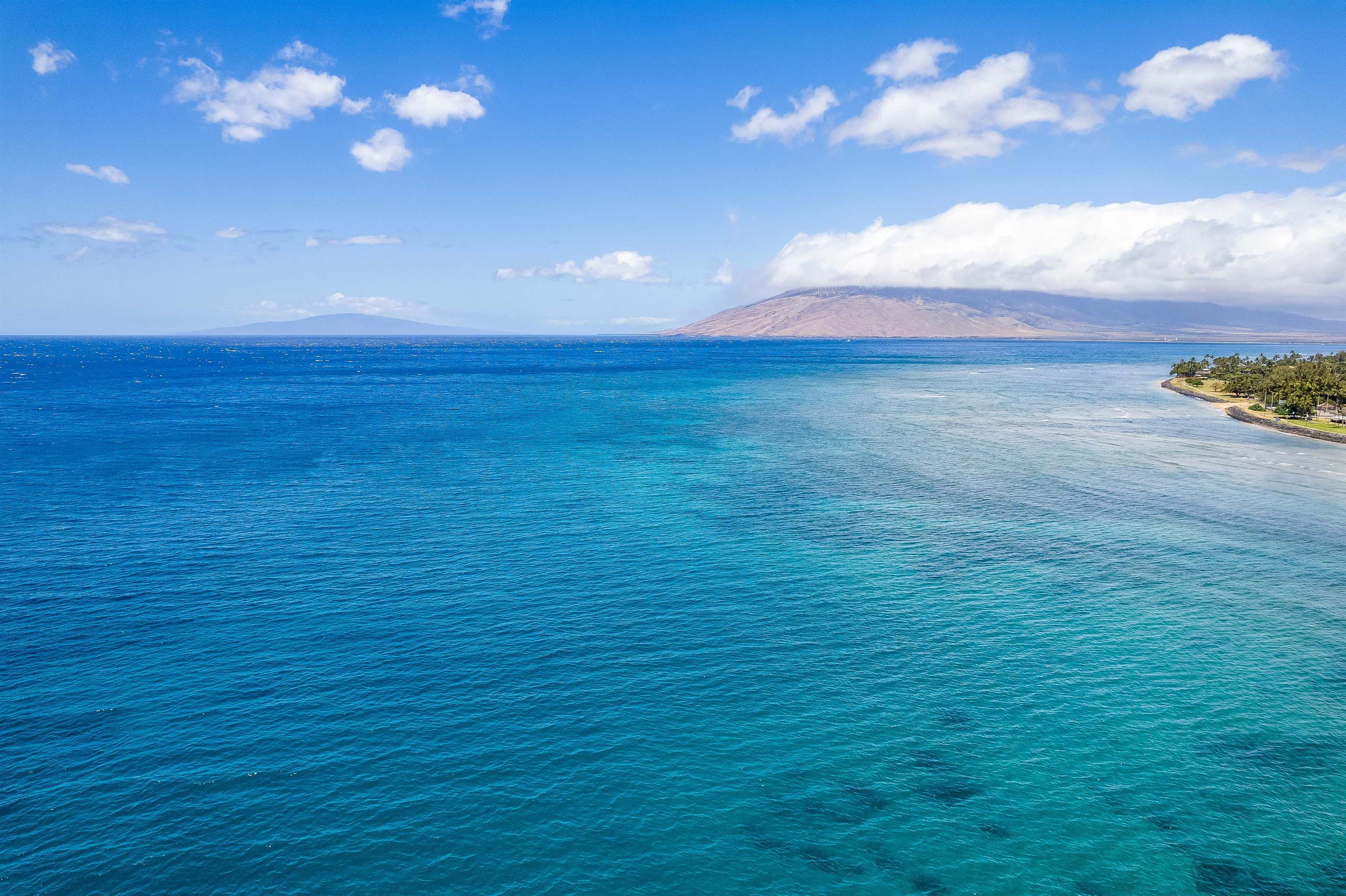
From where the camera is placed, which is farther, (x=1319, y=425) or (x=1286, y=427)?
(x=1286, y=427)

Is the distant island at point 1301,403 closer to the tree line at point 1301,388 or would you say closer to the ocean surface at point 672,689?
the tree line at point 1301,388

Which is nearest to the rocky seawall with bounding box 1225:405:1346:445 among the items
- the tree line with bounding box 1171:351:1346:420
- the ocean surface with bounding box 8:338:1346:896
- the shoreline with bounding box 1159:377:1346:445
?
the shoreline with bounding box 1159:377:1346:445

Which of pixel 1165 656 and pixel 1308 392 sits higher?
pixel 1308 392

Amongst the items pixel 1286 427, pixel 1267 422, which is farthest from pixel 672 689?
pixel 1267 422

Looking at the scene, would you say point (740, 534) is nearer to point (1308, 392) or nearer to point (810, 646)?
point (810, 646)

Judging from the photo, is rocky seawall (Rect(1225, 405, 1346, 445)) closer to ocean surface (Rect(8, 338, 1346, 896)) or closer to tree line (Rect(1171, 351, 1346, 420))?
tree line (Rect(1171, 351, 1346, 420))

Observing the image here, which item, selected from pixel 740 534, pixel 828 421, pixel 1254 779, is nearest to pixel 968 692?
pixel 1254 779

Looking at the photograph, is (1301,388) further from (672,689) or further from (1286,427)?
(672,689)
